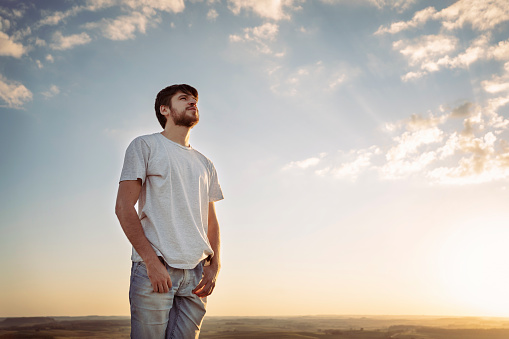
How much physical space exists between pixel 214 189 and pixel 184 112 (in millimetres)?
676

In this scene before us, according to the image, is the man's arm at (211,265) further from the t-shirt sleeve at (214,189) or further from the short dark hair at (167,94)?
the short dark hair at (167,94)

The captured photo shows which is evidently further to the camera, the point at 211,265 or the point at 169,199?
the point at 211,265

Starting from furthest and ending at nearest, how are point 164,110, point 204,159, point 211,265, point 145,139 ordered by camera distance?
1. point 204,159
2. point 164,110
3. point 211,265
4. point 145,139

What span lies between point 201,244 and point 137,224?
18.7 inches

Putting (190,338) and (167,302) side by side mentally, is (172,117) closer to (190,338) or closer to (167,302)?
(167,302)

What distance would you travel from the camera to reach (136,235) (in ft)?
7.98

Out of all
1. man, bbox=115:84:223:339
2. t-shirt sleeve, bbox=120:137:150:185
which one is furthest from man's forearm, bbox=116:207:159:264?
t-shirt sleeve, bbox=120:137:150:185

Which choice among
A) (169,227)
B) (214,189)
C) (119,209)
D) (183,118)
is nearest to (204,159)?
(214,189)

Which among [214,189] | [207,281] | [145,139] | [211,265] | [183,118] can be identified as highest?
[183,118]

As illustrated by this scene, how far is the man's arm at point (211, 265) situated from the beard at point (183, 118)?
2.20ft

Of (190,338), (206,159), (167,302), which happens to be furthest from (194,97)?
(190,338)

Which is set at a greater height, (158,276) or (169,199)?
(169,199)

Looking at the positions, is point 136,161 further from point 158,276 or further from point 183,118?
point 158,276

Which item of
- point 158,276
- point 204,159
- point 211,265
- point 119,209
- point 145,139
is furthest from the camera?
point 204,159
